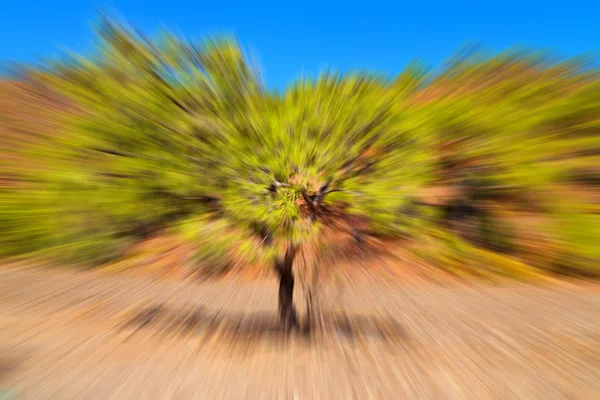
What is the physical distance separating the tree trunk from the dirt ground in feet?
0.79

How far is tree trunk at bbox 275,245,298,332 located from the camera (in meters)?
4.91

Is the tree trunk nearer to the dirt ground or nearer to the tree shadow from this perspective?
the tree shadow

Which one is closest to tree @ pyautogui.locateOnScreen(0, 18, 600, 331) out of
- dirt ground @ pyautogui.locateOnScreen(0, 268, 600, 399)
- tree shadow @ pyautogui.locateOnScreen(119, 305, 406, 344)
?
tree shadow @ pyautogui.locateOnScreen(119, 305, 406, 344)

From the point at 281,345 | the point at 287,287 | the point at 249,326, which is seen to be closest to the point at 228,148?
the point at 287,287

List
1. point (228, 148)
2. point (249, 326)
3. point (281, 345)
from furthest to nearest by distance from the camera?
point (249, 326) < point (281, 345) < point (228, 148)

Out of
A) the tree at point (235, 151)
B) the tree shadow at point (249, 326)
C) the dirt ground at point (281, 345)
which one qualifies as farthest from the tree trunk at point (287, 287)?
the dirt ground at point (281, 345)

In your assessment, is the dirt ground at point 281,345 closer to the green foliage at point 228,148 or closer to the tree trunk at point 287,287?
the tree trunk at point 287,287

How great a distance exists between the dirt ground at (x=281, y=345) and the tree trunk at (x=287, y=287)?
9.5 inches

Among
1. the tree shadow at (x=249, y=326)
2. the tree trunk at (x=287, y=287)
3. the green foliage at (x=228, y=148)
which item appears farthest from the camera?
the tree shadow at (x=249, y=326)

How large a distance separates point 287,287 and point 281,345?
717 mm

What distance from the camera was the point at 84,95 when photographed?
4223 millimetres

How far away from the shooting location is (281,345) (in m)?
5.17

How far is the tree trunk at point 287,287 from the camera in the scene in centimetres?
491

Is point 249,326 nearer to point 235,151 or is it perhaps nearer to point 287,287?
point 287,287
